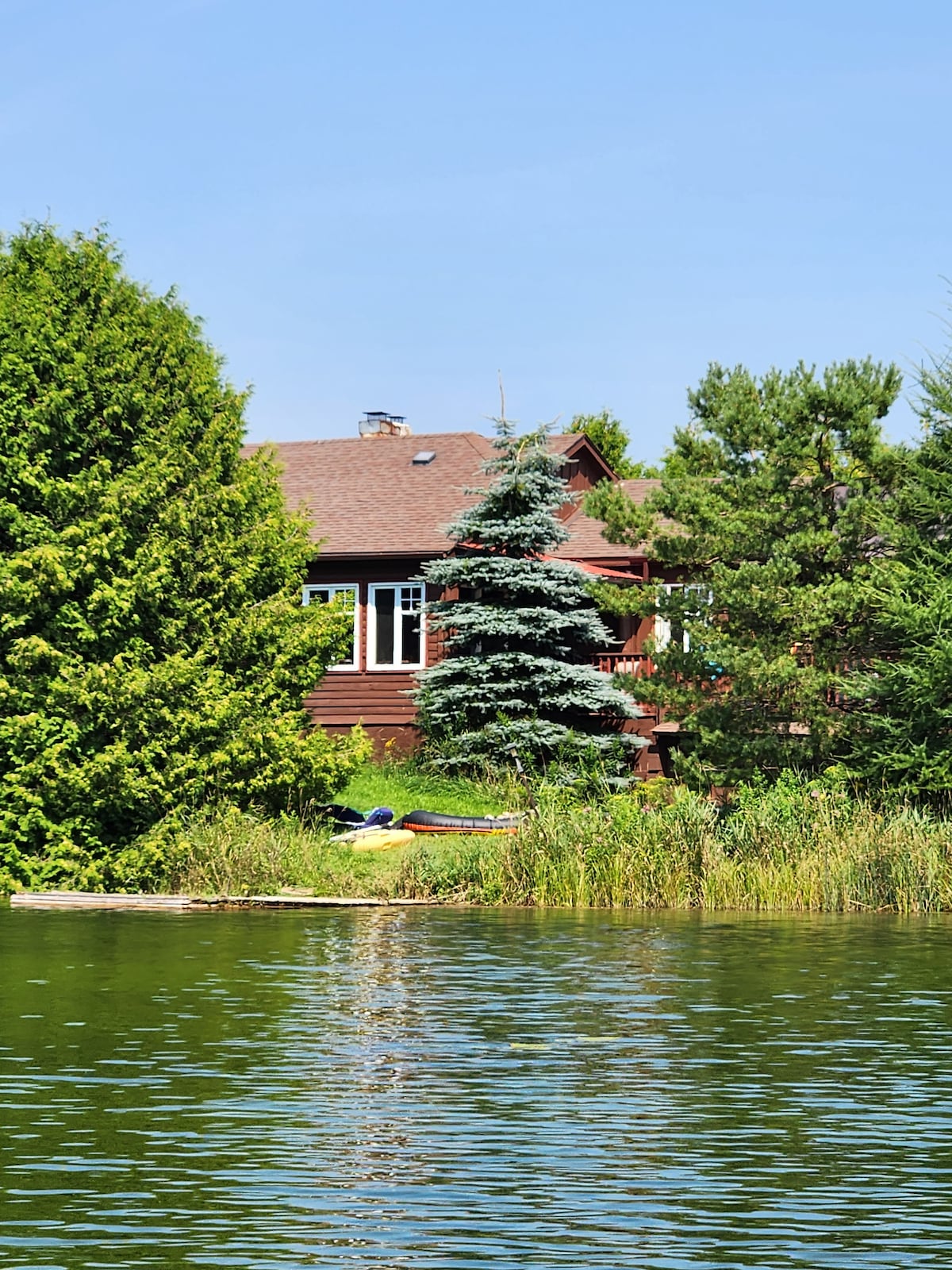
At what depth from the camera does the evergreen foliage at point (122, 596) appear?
34031mm

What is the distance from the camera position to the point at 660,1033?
60.7 feet

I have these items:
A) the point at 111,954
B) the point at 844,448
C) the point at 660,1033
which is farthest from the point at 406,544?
the point at 660,1033

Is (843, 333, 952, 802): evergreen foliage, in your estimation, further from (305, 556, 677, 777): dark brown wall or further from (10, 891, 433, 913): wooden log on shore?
(305, 556, 677, 777): dark brown wall

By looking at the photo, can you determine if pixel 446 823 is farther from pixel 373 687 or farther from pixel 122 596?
pixel 373 687

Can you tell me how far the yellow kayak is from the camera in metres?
36.8

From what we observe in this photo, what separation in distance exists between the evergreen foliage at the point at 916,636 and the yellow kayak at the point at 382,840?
Result: 813cm

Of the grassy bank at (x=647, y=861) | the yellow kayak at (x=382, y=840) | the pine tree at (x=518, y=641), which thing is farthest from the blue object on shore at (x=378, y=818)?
the grassy bank at (x=647, y=861)

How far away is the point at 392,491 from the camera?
5425 cm

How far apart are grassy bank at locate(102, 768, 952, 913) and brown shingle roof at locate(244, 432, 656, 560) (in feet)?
47.4

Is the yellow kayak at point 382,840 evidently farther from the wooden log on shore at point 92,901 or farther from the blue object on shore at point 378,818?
the wooden log on shore at point 92,901

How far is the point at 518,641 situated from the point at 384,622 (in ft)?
21.5

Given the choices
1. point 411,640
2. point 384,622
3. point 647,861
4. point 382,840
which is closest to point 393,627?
point 384,622

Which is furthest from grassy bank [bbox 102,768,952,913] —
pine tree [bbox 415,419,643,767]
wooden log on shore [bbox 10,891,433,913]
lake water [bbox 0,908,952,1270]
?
pine tree [bbox 415,419,643,767]

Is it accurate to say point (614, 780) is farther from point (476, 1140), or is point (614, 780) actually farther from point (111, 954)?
point (476, 1140)
